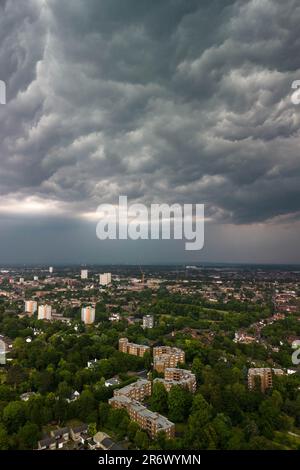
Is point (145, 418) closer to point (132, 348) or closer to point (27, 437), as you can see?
point (27, 437)

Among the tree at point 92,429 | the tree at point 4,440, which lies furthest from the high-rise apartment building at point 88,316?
the tree at point 4,440

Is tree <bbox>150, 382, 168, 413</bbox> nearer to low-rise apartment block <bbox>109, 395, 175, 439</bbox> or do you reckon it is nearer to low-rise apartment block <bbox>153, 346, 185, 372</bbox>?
low-rise apartment block <bbox>109, 395, 175, 439</bbox>

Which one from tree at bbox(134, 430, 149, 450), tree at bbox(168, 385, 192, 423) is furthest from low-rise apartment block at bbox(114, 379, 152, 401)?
tree at bbox(134, 430, 149, 450)

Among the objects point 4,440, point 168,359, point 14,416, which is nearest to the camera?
point 4,440

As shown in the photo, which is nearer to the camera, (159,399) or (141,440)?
(141,440)

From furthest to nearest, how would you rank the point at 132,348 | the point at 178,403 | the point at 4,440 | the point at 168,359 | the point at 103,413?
the point at 132,348 → the point at 168,359 → the point at 178,403 → the point at 103,413 → the point at 4,440

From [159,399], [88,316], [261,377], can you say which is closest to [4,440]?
[159,399]
